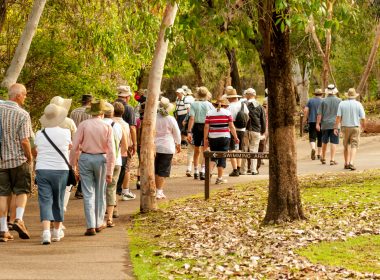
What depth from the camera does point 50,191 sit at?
13.0m

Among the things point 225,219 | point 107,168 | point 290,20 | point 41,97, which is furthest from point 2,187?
point 41,97

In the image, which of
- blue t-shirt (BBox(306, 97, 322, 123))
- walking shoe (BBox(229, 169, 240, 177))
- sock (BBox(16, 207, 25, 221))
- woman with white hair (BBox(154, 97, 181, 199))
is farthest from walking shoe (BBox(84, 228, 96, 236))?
blue t-shirt (BBox(306, 97, 322, 123))

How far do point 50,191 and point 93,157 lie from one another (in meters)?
1.02

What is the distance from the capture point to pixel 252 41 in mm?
14305

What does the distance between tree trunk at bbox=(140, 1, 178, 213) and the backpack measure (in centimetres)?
536

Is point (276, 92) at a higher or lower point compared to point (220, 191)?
higher

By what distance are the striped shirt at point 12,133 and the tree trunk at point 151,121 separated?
3027 millimetres

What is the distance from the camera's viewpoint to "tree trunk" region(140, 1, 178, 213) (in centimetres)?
1575

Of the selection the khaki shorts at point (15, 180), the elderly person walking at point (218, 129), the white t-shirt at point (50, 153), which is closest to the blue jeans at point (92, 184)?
the white t-shirt at point (50, 153)

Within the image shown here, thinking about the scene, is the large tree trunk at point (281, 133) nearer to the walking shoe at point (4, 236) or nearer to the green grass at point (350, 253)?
the green grass at point (350, 253)

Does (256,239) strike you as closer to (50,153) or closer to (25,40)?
(50,153)

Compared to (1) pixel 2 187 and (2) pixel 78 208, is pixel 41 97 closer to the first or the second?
(2) pixel 78 208

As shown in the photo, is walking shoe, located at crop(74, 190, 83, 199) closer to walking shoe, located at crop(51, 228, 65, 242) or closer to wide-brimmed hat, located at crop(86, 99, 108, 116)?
wide-brimmed hat, located at crop(86, 99, 108, 116)

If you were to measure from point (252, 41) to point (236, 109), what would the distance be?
688 cm
